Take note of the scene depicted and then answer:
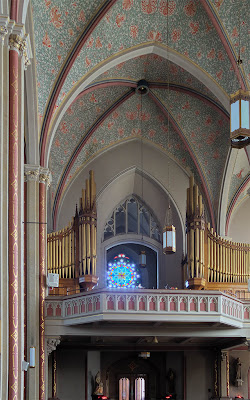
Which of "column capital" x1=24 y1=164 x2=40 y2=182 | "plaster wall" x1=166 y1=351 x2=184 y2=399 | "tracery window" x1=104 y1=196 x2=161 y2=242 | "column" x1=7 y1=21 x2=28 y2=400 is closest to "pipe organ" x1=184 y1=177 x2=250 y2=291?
"plaster wall" x1=166 y1=351 x2=184 y2=399

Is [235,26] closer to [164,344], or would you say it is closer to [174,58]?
[174,58]

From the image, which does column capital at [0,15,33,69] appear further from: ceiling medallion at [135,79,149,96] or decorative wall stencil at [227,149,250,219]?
decorative wall stencil at [227,149,250,219]

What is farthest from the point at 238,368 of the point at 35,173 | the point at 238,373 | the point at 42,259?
the point at 35,173

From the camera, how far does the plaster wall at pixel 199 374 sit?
24.5 m

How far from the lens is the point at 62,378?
2395 centimetres

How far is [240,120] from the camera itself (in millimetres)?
12953

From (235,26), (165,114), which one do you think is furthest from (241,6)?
(165,114)

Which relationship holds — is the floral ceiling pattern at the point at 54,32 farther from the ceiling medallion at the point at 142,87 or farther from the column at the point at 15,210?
the ceiling medallion at the point at 142,87

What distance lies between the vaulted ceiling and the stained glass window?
127 inches

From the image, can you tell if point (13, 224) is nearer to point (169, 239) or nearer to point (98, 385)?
point (169, 239)

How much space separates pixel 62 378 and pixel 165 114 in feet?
31.8

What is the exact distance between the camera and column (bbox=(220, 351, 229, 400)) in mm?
23891

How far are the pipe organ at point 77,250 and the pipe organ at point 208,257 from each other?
2.99 m

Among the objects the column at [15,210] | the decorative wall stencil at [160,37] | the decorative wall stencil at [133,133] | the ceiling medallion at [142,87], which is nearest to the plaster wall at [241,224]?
the decorative wall stencil at [133,133]
